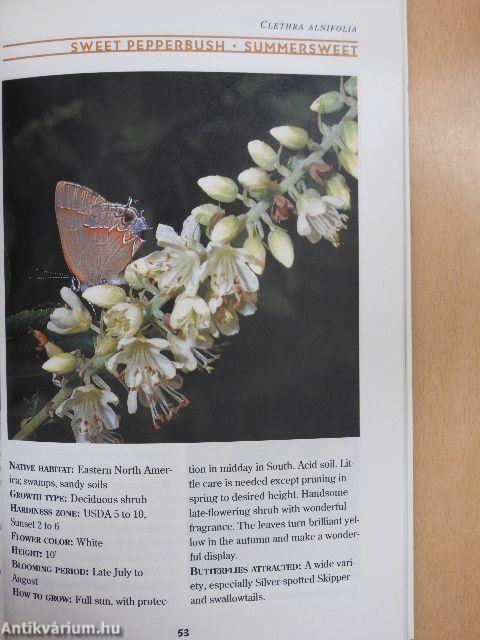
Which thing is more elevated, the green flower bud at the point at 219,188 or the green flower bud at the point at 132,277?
the green flower bud at the point at 219,188

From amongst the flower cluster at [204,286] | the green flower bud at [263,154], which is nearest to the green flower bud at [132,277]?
the flower cluster at [204,286]

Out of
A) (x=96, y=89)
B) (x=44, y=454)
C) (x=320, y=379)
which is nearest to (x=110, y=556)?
(x=44, y=454)

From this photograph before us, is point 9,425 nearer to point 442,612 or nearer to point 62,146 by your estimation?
point 62,146

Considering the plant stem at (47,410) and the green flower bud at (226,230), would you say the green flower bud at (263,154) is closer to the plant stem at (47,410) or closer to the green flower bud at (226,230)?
the green flower bud at (226,230)

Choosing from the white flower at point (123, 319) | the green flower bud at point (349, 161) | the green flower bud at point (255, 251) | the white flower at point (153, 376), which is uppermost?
the green flower bud at point (349, 161)

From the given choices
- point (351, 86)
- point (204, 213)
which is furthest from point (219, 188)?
point (351, 86)

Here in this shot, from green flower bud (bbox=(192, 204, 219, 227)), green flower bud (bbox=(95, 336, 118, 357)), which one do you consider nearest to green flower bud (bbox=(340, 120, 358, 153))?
green flower bud (bbox=(192, 204, 219, 227))

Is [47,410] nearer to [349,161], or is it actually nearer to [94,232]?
[94,232]
